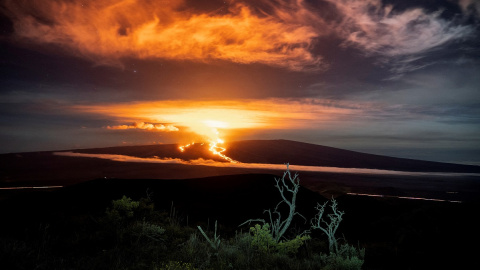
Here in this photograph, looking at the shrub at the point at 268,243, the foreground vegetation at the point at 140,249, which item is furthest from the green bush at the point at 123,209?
the shrub at the point at 268,243

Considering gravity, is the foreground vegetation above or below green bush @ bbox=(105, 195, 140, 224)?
below

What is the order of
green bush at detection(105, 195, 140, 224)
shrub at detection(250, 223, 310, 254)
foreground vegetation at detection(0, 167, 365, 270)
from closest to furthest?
Result: foreground vegetation at detection(0, 167, 365, 270)
shrub at detection(250, 223, 310, 254)
green bush at detection(105, 195, 140, 224)

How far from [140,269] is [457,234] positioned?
63.1ft

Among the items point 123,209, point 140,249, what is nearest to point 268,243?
point 140,249

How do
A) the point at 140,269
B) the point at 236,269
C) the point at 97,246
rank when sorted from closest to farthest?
the point at 140,269 → the point at 236,269 → the point at 97,246

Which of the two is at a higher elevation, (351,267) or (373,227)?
(351,267)

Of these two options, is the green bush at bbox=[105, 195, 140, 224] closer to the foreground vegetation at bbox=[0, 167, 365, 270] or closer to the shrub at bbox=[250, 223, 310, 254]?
the foreground vegetation at bbox=[0, 167, 365, 270]

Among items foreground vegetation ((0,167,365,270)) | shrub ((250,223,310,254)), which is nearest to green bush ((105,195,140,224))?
foreground vegetation ((0,167,365,270))

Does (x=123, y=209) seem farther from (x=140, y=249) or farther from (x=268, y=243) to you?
(x=268, y=243)

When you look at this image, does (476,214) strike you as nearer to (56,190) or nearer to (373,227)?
(373,227)

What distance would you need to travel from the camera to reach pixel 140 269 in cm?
794

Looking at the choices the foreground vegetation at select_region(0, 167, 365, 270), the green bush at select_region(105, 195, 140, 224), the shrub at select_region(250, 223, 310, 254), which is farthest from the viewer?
the green bush at select_region(105, 195, 140, 224)

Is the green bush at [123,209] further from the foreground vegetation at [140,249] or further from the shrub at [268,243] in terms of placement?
the shrub at [268,243]

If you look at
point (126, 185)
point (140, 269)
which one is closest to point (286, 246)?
point (140, 269)
